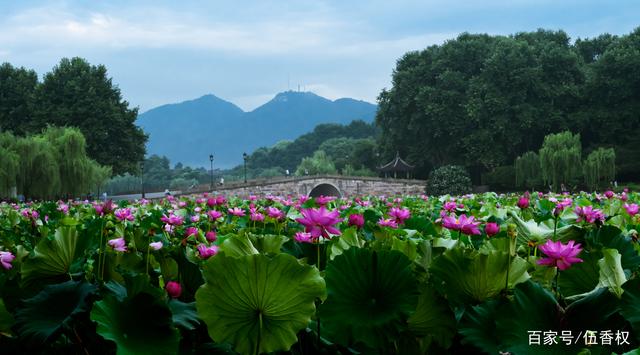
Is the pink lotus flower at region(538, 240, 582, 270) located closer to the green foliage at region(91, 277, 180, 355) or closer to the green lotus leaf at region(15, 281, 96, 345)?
the green foliage at region(91, 277, 180, 355)

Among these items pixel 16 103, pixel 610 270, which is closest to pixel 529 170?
pixel 16 103

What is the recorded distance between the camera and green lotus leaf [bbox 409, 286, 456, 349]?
1.52 meters

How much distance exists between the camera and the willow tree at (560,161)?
37094 mm

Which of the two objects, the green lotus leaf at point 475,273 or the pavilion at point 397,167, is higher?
the green lotus leaf at point 475,273

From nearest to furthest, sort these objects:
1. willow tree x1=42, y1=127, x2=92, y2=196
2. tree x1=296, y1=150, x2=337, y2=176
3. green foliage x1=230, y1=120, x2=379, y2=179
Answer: willow tree x1=42, y1=127, x2=92, y2=196, tree x1=296, y1=150, x2=337, y2=176, green foliage x1=230, y1=120, x2=379, y2=179

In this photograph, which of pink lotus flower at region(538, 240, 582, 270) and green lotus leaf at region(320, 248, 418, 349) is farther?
pink lotus flower at region(538, 240, 582, 270)

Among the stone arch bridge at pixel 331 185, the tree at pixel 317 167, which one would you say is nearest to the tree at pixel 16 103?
the stone arch bridge at pixel 331 185

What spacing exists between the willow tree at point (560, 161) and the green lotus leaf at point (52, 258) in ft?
125

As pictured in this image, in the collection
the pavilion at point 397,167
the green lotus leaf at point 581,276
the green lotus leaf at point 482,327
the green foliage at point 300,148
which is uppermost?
the green foliage at point 300,148

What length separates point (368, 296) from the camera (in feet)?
4.74

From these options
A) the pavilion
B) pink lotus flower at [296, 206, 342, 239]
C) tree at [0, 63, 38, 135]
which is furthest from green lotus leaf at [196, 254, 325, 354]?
the pavilion

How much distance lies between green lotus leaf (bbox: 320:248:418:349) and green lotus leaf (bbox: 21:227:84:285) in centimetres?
81

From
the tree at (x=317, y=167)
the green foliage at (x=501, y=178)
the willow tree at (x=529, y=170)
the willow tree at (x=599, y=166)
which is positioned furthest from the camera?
the tree at (x=317, y=167)

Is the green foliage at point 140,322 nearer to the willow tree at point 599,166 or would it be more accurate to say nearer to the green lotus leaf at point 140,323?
the green lotus leaf at point 140,323
